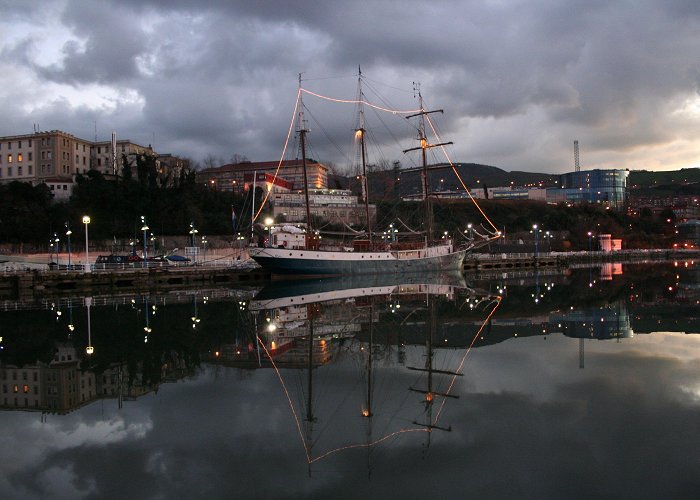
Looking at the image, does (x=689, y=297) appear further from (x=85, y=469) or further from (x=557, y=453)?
(x=85, y=469)

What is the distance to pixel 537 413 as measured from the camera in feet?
27.3

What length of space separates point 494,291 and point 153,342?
894 inches

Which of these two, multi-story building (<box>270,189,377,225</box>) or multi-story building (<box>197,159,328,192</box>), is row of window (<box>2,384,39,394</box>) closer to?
multi-story building (<box>270,189,377,225</box>)

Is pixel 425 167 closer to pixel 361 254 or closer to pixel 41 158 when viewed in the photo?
pixel 361 254

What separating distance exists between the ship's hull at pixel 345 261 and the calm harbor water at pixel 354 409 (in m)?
22.6

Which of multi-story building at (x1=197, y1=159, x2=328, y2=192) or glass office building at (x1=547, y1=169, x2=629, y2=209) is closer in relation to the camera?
multi-story building at (x1=197, y1=159, x2=328, y2=192)

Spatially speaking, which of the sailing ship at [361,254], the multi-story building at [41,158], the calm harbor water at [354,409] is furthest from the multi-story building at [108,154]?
the calm harbor water at [354,409]

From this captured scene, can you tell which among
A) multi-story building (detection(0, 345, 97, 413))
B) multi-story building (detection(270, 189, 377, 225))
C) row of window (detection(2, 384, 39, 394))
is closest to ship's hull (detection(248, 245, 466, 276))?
multi-story building (detection(0, 345, 97, 413))

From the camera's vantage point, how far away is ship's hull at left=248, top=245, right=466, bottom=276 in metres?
41.6

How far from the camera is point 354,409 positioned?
29.4 ft

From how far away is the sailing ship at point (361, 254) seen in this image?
138 feet

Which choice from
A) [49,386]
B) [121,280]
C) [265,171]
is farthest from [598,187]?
[49,386]

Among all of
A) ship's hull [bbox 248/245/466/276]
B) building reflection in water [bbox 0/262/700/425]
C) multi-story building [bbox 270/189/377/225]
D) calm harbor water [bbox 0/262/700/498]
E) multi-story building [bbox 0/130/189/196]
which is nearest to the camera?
calm harbor water [bbox 0/262/700/498]

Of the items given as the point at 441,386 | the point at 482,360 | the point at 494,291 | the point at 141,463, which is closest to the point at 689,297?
the point at 494,291
